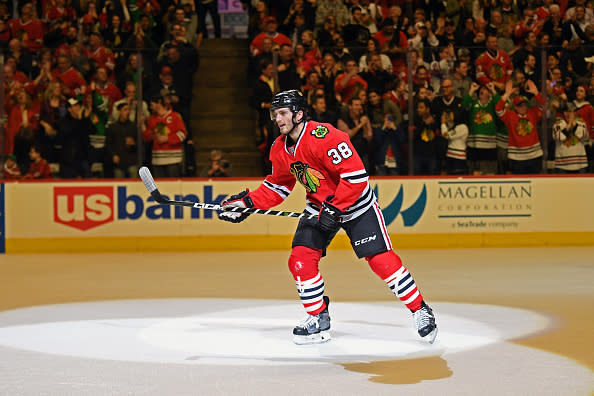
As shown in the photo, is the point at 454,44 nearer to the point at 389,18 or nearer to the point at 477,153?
the point at 389,18

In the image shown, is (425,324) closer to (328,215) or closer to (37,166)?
(328,215)

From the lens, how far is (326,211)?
5.24 metres

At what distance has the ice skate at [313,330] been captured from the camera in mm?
5496

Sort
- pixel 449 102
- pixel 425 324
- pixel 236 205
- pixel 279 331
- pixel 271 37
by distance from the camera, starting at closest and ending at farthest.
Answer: pixel 425 324 → pixel 236 205 → pixel 279 331 → pixel 449 102 → pixel 271 37

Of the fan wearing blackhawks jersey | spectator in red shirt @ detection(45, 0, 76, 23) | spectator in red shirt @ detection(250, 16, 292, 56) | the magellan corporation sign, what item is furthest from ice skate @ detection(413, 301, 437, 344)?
spectator in red shirt @ detection(45, 0, 76, 23)

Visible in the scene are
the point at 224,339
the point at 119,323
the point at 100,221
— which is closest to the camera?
the point at 224,339

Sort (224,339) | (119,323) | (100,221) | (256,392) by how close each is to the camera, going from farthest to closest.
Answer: (100,221)
(119,323)
(224,339)
(256,392)

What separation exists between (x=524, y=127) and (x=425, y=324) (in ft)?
21.8

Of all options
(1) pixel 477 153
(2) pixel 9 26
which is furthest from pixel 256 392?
(2) pixel 9 26

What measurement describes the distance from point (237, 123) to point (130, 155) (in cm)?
197

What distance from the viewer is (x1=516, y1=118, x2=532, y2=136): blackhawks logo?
1141 centimetres

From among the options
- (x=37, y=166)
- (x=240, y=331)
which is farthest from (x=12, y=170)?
(x=240, y=331)

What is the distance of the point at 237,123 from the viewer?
1271 centimetres

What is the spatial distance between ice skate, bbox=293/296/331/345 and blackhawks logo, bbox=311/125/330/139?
113 centimetres
